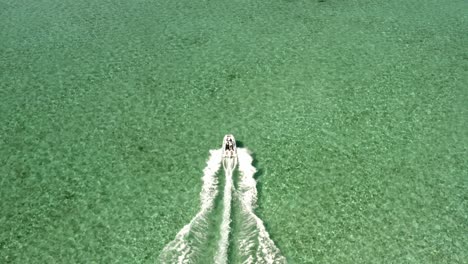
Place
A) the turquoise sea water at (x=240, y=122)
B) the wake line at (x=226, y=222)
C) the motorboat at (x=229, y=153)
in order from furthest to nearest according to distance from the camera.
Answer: the motorboat at (x=229, y=153) → the turquoise sea water at (x=240, y=122) → the wake line at (x=226, y=222)

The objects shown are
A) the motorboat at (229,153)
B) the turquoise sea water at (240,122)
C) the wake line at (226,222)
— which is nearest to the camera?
the wake line at (226,222)

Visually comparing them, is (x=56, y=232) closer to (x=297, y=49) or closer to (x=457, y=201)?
(x=457, y=201)

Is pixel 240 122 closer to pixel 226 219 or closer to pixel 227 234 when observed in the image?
pixel 226 219

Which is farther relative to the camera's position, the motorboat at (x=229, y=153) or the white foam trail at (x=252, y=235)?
the motorboat at (x=229, y=153)

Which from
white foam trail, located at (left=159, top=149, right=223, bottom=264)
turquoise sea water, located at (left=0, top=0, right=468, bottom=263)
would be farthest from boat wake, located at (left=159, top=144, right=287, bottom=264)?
turquoise sea water, located at (left=0, top=0, right=468, bottom=263)

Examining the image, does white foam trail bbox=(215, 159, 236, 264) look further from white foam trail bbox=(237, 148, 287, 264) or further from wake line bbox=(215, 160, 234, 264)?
white foam trail bbox=(237, 148, 287, 264)

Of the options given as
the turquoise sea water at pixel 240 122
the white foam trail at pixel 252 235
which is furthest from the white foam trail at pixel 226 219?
the turquoise sea water at pixel 240 122

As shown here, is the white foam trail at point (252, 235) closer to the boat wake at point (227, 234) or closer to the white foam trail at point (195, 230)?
the boat wake at point (227, 234)

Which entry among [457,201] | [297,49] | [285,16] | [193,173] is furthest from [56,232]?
[285,16]

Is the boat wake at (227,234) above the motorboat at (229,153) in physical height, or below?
below
